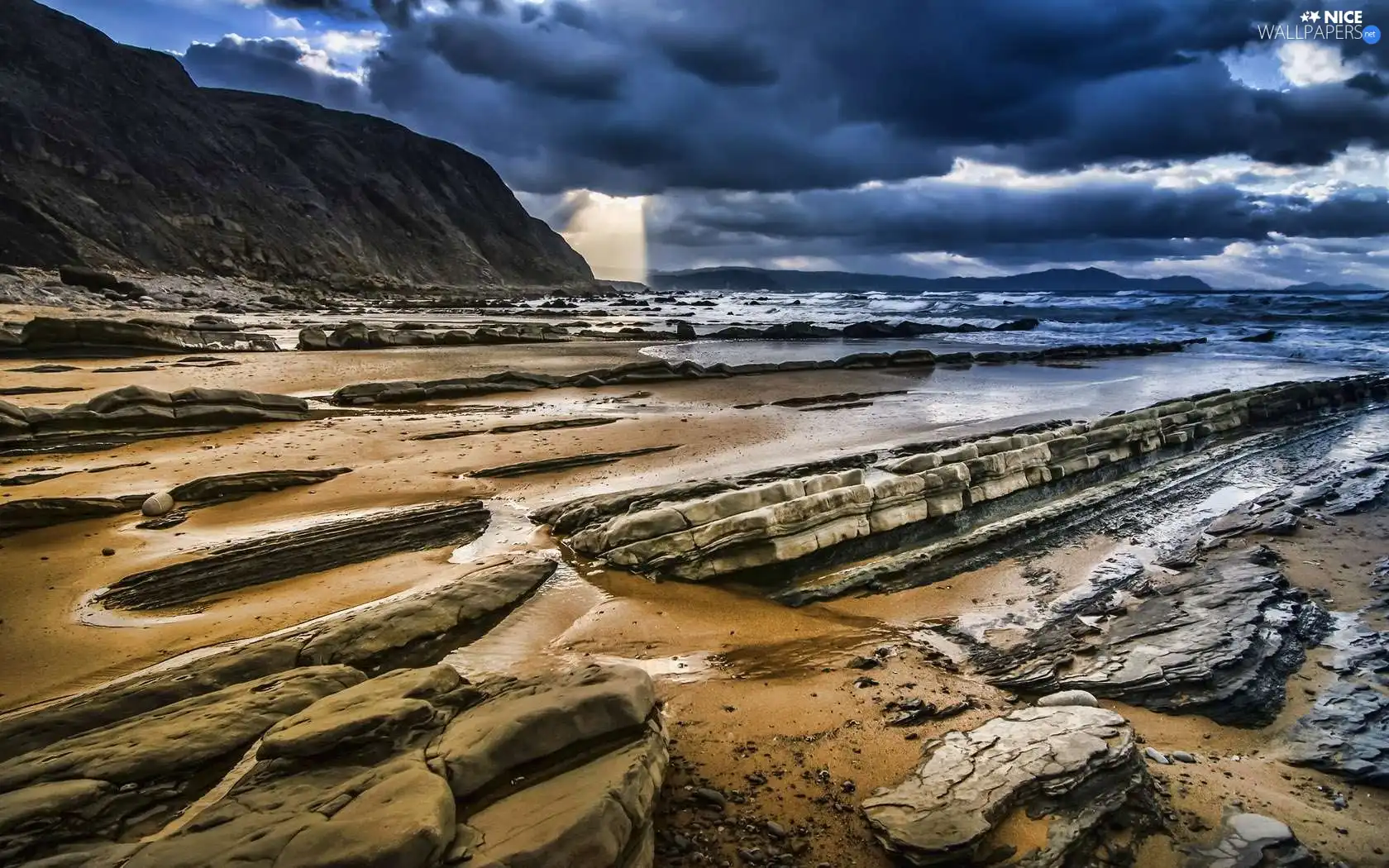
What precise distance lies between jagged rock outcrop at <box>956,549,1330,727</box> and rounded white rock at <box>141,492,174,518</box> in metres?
9.52

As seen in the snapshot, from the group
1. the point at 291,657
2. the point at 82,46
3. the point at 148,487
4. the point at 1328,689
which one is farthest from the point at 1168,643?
the point at 82,46

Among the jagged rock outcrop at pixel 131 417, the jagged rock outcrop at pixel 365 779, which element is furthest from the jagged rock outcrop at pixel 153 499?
the jagged rock outcrop at pixel 365 779

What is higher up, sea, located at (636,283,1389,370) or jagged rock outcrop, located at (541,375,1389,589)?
sea, located at (636,283,1389,370)

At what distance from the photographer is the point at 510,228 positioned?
114 m

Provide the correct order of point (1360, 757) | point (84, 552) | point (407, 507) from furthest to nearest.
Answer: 1. point (407, 507)
2. point (84, 552)
3. point (1360, 757)

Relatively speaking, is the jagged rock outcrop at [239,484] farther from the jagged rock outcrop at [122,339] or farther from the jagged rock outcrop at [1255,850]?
the jagged rock outcrop at [122,339]

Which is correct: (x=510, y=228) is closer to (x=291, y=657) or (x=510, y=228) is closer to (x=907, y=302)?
(x=907, y=302)

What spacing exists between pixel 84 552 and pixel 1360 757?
1134cm

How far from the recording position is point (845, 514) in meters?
8.34

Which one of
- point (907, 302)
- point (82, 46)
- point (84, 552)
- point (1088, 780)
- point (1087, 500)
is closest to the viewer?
point (1088, 780)

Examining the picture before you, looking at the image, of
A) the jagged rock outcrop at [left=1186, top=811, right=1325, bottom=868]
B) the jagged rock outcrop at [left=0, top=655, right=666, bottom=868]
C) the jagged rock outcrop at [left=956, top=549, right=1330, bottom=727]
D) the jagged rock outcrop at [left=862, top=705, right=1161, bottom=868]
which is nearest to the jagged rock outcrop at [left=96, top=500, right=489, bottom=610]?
the jagged rock outcrop at [left=0, top=655, right=666, bottom=868]

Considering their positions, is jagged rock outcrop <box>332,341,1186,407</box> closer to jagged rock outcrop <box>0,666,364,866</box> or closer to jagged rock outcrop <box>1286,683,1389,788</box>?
jagged rock outcrop <box>0,666,364,866</box>

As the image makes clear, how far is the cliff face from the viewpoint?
4475 centimetres

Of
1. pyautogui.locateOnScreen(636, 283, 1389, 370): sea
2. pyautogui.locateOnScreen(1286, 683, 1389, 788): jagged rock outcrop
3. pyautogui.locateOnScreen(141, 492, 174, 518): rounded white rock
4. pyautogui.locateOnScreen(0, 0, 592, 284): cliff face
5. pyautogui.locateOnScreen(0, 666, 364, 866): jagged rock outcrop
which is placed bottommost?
A: pyautogui.locateOnScreen(1286, 683, 1389, 788): jagged rock outcrop
